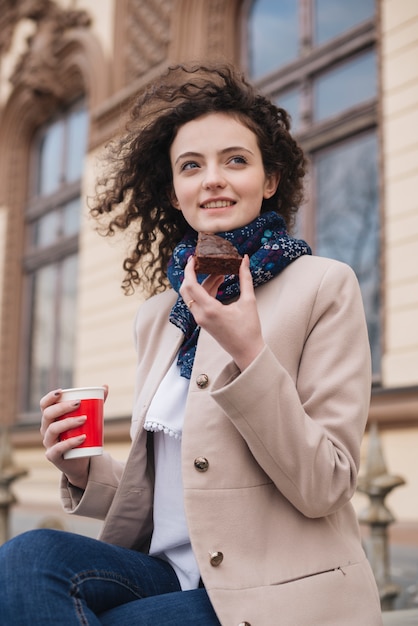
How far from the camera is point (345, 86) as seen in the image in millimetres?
6738

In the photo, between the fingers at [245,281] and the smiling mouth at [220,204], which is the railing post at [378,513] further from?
the fingers at [245,281]

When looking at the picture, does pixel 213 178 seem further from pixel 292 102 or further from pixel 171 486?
pixel 292 102

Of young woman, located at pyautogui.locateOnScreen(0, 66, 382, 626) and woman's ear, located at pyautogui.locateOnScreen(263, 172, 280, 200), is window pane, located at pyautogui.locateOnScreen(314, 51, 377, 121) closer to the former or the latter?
woman's ear, located at pyautogui.locateOnScreen(263, 172, 280, 200)

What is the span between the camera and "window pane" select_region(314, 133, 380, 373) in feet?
20.3

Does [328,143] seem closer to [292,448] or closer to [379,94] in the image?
[379,94]

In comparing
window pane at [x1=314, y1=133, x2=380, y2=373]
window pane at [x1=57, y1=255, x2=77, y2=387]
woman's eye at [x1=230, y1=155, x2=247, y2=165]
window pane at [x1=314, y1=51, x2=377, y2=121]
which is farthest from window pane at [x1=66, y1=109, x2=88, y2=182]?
woman's eye at [x1=230, y1=155, x2=247, y2=165]

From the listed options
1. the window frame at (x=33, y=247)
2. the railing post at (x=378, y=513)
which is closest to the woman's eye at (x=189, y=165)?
the railing post at (x=378, y=513)

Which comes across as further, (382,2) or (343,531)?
(382,2)

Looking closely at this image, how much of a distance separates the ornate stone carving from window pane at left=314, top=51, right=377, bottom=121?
4.47 m

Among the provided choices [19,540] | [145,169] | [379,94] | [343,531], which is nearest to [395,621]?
[343,531]

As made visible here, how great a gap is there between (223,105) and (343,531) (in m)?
1.11

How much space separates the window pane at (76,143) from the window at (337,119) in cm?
372

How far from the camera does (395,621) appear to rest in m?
2.51

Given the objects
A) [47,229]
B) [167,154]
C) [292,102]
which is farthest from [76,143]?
[167,154]
